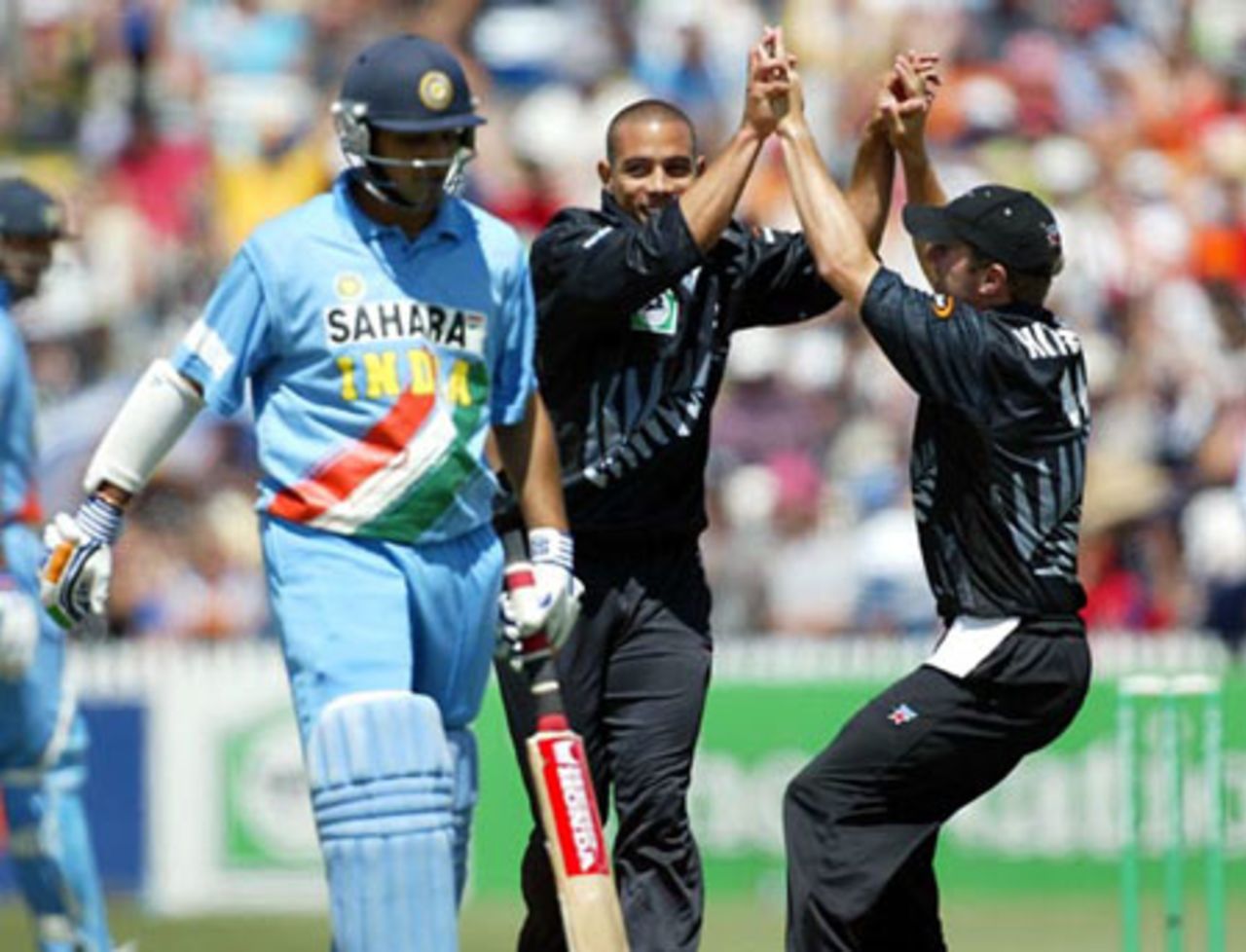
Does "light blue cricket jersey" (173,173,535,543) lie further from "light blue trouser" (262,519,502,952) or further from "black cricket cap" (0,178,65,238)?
"black cricket cap" (0,178,65,238)

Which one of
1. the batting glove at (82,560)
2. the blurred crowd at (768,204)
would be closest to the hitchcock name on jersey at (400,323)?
the batting glove at (82,560)

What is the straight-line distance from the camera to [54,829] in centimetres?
850

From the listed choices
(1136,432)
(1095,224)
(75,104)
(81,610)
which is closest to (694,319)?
(81,610)

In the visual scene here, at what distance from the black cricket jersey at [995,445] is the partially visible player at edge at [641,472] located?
0.65m

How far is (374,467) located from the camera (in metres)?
6.51

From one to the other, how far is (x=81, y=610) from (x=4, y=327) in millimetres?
1855

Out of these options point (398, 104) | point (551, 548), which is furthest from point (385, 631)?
point (398, 104)

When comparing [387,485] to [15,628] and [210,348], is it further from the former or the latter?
[15,628]

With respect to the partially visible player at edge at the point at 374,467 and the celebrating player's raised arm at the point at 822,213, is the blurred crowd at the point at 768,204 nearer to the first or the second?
the celebrating player's raised arm at the point at 822,213

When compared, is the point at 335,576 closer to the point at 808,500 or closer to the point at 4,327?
the point at 4,327

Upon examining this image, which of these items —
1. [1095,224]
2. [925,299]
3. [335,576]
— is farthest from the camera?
[1095,224]

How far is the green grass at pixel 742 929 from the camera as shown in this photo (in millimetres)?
10734

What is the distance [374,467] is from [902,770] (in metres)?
1.47

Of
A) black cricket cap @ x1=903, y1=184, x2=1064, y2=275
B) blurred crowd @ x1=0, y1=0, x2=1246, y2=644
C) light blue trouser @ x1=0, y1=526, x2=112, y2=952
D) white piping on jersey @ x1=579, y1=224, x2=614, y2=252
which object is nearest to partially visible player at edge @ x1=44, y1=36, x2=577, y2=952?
white piping on jersey @ x1=579, y1=224, x2=614, y2=252
